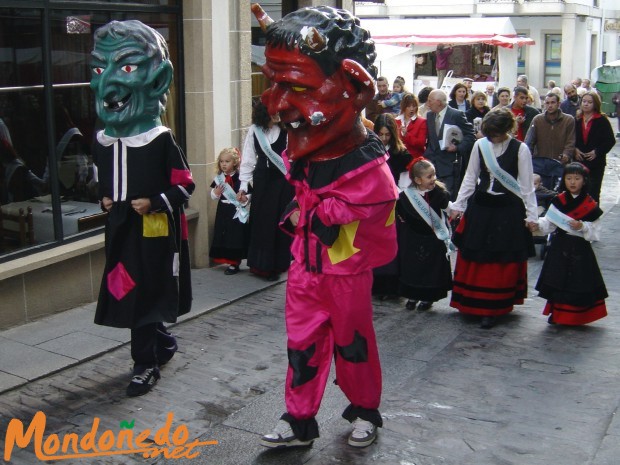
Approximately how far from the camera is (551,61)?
40281 millimetres

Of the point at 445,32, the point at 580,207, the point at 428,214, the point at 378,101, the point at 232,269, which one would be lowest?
the point at 232,269

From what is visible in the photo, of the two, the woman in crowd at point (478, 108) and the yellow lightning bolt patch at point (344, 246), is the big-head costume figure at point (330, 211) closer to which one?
the yellow lightning bolt patch at point (344, 246)

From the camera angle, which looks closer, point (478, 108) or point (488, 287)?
point (488, 287)

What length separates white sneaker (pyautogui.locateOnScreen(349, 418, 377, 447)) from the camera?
15.2 ft

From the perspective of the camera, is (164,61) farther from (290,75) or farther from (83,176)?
(83,176)

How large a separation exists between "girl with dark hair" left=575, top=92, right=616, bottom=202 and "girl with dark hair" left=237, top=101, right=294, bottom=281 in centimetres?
441

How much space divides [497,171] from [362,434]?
9.29 feet

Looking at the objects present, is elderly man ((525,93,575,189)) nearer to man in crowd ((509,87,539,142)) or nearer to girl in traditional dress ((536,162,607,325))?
man in crowd ((509,87,539,142))

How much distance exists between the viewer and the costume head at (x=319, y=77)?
14.4 ft

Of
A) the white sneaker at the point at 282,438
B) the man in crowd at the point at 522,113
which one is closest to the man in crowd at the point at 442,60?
the man in crowd at the point at 522,113

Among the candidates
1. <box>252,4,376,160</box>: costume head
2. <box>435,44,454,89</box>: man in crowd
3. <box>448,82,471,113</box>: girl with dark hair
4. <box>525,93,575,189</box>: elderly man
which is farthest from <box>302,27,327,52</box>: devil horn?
<box>435,44,454,89</box>: man in crowd

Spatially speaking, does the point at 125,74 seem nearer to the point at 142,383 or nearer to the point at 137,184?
the point at 137,184

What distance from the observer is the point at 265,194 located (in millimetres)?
8172

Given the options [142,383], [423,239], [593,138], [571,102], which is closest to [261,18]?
[142,383]
